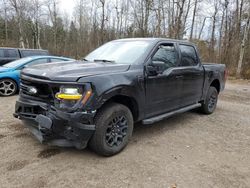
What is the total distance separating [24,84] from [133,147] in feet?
7.04

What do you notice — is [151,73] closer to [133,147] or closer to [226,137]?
[133,147]

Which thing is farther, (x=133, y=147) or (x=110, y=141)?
(x=133, y=147)

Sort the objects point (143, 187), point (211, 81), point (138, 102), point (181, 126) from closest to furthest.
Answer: point (143, 187)
point (138, 102)
point (181, 126)
point (211, 81)

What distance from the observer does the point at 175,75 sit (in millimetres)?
4539

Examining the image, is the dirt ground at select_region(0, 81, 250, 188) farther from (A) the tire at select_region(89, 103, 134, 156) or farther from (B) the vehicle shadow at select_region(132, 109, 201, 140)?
(A) the tire at select_region(89, 103, 134, 156)

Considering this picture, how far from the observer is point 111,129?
3541 mm

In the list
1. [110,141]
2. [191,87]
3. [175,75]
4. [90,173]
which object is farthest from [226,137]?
[90,173]

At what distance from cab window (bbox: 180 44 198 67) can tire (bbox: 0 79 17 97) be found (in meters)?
5.76

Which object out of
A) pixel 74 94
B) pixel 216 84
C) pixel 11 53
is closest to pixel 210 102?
pixel 216 84

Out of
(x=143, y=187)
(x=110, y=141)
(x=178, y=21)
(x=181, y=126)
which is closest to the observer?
(x=143, y=187)

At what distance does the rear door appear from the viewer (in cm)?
492

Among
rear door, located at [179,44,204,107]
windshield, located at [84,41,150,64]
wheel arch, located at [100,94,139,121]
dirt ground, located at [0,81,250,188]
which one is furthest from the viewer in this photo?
rear door, located at [179,44,204,107]

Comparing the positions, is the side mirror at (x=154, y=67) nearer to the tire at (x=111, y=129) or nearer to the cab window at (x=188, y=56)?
the tire at (x=111, y=129)

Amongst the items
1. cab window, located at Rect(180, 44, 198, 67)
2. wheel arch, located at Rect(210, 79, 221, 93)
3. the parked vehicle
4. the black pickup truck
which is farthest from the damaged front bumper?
the parked vehicle
